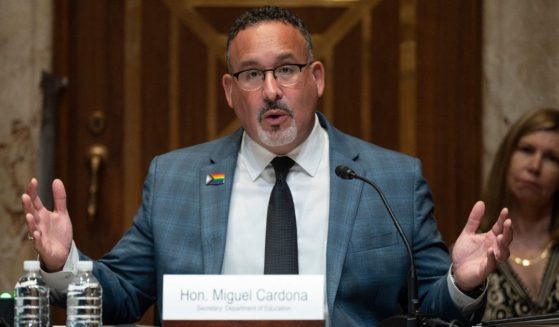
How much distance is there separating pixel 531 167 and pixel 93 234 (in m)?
2.20

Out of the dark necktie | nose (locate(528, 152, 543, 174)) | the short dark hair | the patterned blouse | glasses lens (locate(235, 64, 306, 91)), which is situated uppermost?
the short dark hair

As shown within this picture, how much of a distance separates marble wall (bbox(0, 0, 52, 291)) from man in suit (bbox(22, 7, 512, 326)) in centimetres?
185

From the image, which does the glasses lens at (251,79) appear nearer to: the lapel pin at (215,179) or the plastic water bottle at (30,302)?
the lapel pin at (215,179)

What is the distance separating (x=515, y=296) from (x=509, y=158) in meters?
0.63

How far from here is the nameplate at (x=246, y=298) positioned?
3.00m

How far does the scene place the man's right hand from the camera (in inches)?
136

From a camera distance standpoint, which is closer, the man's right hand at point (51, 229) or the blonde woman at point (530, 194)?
the man's right hand at point (51, 229)

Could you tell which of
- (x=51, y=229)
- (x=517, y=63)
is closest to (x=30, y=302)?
(x=51, y=229)

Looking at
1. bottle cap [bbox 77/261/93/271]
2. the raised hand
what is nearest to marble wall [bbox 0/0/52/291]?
bottle cap [bbox 77/261/93/271]

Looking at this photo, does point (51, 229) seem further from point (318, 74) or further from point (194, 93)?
point (194, 93)

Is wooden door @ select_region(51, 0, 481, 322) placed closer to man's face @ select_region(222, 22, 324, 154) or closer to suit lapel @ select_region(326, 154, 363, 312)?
man's face @ select_region(222, 22, 324, 154)

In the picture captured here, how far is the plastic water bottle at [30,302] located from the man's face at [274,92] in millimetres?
1054

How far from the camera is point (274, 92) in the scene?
13.2ft

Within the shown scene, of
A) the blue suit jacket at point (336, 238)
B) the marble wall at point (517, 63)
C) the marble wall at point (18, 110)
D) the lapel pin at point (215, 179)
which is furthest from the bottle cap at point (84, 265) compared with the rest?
the marble wall at point (517, 63)
